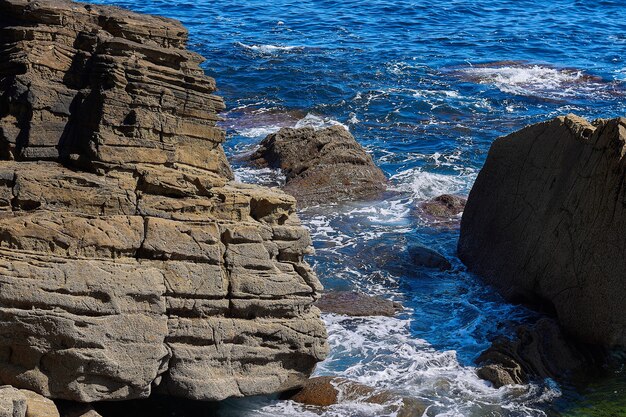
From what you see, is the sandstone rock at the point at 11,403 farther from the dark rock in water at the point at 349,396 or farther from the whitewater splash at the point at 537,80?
the whitewater splash at the point at 537,80

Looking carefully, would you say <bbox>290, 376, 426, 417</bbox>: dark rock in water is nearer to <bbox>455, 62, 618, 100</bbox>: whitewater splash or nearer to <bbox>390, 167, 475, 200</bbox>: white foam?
<bbox>390, 167, 475, 200</bbox>: white foam

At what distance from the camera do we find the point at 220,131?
1199cm

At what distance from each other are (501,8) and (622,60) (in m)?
11.3

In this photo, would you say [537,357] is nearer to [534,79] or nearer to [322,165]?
[322,165]

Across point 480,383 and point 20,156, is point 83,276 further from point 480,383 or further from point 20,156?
point 480,383

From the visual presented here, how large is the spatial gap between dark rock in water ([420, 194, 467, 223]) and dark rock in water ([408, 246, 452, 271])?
2096 mm

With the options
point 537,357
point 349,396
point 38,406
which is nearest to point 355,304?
point 349,396

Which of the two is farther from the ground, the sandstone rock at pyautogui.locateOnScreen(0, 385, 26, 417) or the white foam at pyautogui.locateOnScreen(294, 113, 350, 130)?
the sandstone rock at pyautogui.locateOnScreen(0, 385, 26, 417)

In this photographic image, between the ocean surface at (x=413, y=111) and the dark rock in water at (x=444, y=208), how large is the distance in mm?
320

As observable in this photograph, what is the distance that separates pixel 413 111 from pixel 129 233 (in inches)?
715

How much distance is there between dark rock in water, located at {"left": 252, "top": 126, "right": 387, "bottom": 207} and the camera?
20344mm

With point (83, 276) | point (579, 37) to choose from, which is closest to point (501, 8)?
point (579, 37)

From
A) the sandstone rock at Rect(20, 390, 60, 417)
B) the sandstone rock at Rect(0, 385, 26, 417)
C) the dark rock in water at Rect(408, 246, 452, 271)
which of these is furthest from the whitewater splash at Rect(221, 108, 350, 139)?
the sandstone rock at Rect(0, 385, 26, 417)

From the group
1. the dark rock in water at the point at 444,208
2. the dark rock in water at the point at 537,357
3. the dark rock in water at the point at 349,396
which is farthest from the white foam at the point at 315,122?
the dark rock in water at the point at 349,396
